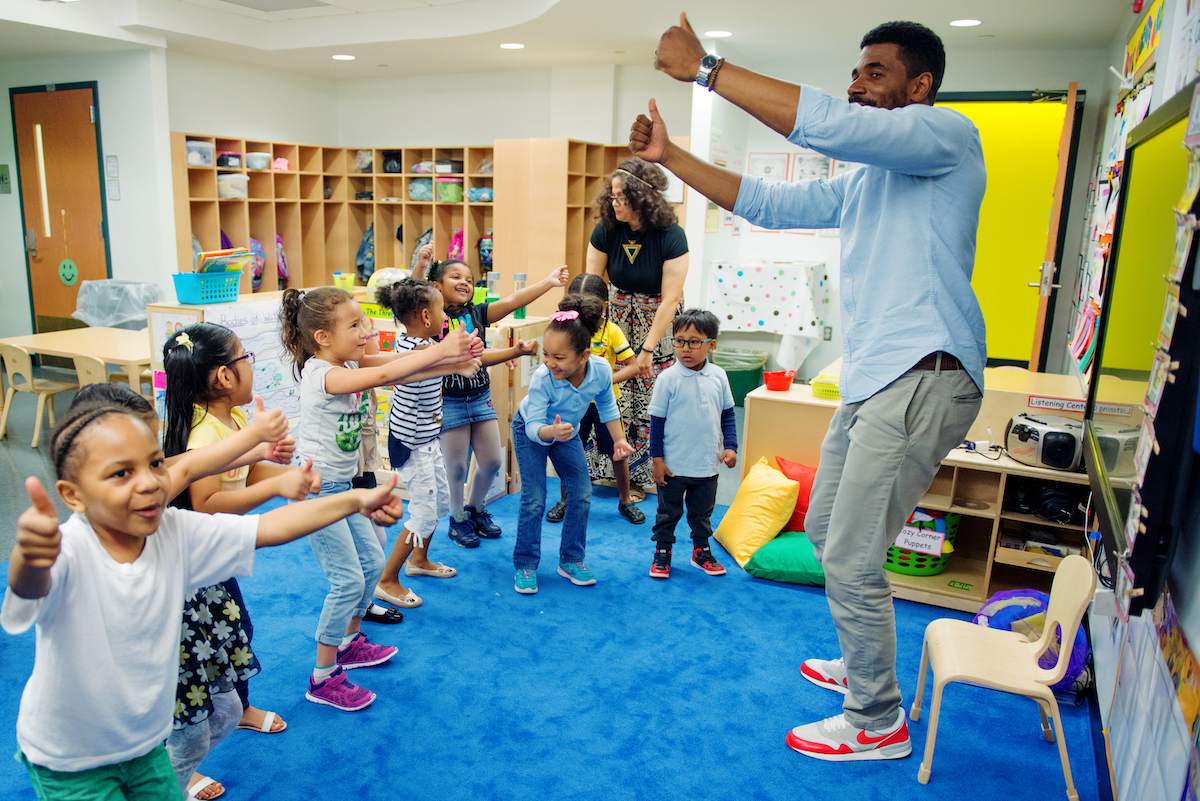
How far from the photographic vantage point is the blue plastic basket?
12.0ft

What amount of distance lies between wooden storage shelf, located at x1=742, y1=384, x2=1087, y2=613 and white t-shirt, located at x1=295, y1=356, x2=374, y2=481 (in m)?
1.90

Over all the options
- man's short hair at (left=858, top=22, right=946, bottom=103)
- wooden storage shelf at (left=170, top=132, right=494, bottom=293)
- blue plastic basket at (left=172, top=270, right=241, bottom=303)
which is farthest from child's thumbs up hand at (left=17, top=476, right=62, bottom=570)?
wooden storage shelf at (left=170, top=132, right=494, bottom=293)

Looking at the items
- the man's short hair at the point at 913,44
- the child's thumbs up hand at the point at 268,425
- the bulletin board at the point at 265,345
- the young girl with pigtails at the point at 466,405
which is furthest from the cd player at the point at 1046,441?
the bulletin board at the point at 265,345

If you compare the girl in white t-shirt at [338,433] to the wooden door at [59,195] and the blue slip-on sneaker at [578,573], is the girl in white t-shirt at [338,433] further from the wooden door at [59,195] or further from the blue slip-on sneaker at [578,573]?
the wooden door at [59,195]

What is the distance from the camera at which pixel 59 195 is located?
7.21 m

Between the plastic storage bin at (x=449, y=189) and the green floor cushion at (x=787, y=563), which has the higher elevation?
the plastic storage bin at (x=449, y=189)

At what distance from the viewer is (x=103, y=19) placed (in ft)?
19.9

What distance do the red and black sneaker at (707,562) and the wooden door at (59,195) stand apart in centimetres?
637

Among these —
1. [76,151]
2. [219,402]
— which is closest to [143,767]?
[219,402]

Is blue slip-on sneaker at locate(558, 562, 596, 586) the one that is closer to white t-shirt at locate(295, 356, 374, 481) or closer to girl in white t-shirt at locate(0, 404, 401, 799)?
white t-shirt at locate(295, 356, 374, 481)

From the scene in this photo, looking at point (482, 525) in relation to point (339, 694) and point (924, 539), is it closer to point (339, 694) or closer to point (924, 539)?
point (339, 694)

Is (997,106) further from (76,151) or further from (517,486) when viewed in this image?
(76,151)

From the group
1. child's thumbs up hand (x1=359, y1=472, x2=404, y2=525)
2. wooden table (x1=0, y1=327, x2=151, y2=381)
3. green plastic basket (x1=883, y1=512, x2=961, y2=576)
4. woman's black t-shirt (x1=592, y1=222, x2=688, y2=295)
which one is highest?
woman's black t-shirt (x1=592, y1=222, x2=688, y2=295)

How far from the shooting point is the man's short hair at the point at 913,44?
1784mm
